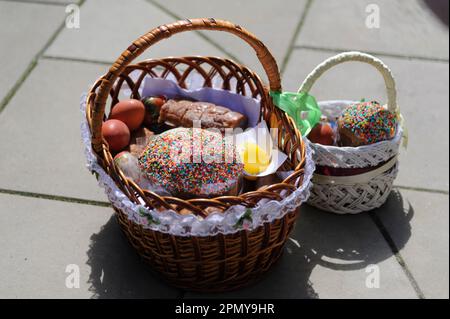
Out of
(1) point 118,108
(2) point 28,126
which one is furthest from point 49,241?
(2) point 28,126

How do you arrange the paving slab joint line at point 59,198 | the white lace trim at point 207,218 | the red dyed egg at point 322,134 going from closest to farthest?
1. the white lace trim at point 207,218
2. the red dyed egg at point 322,134
3. the paving slab joint line at point 59,198

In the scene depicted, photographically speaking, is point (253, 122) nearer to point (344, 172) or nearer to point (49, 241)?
point (344, 172)

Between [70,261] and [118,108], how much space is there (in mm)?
690

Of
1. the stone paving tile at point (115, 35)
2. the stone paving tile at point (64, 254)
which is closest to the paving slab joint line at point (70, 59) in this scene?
the stone paving tile at point (115, 35)

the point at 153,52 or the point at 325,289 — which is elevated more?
the point at 153,52

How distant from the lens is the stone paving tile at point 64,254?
243 cm

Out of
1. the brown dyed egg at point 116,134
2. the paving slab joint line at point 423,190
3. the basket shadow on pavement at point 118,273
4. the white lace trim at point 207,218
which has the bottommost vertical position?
the basket shadow on pavement at point 118,273

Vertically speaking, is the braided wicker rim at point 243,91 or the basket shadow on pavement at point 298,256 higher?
the braided wicker rim at point 243,91

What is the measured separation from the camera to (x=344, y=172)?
2.61 metres

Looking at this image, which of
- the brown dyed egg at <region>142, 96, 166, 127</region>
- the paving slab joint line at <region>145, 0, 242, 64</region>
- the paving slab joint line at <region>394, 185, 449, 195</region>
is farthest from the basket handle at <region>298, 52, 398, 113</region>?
the paving slab joint line at <region>145, 0, 242, 64</region>

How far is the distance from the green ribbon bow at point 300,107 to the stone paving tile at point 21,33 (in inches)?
67.6

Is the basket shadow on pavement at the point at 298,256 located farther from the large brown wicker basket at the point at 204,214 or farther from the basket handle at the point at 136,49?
the basket handle at the point at 136,49

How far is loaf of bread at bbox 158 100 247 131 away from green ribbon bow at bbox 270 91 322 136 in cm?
22

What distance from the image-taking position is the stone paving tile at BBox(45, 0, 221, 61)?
149 inches
